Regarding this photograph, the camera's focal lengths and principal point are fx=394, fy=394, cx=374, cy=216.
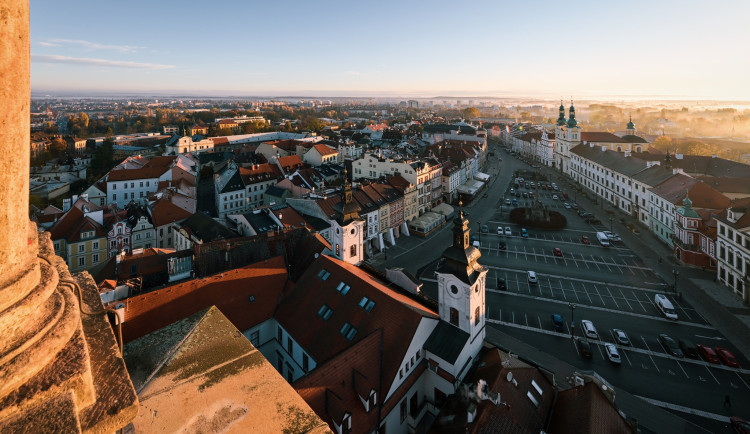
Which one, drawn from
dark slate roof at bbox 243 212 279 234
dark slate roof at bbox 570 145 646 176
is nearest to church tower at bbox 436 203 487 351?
dark slate roof at bbox 243 212 279 234

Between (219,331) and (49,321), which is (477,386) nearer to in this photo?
(219,331)

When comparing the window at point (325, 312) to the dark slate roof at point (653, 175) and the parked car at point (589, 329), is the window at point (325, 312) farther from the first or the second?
the dark slate roof at point (653, 175)

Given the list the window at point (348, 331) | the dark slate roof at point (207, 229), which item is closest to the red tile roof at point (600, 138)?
the dark slate roof at point (207, 229)

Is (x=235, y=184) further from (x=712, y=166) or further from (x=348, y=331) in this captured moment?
(x=712, y=166)

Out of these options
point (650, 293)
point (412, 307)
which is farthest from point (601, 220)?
point (412, 307)

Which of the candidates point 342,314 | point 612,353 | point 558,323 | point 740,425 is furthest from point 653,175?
point 342,314

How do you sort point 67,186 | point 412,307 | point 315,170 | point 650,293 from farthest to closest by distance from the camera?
point 67,186 → point 315,170 → point 650,293 → point 412,307
